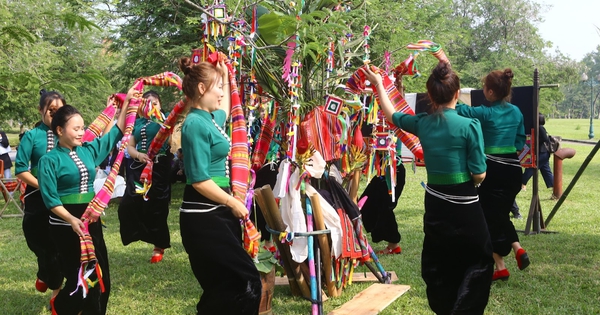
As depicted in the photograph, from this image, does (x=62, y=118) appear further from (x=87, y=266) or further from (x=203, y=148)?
(x=203, y=148)

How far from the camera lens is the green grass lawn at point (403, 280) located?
4.38 meters

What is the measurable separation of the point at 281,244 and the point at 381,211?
200cm

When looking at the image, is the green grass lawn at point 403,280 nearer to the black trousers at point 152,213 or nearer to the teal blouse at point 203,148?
the black trousers at point 152,213

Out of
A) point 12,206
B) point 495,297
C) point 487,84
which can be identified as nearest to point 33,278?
point 495,297

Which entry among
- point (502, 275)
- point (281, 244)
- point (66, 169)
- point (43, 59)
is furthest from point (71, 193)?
point (43, 59)

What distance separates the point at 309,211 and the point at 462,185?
1297mm

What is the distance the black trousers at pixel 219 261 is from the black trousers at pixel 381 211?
10.7ft

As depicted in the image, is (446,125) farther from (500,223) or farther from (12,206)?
(12,206)

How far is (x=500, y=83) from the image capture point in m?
4.67

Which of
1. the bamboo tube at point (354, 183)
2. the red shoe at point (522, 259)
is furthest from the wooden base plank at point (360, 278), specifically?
the red shoe at point (522, 259)

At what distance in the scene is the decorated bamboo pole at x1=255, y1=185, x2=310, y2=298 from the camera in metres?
4.07

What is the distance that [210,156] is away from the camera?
287 centimetres

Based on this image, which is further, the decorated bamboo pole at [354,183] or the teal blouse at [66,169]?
the decorated bamboo pole at [354,183]

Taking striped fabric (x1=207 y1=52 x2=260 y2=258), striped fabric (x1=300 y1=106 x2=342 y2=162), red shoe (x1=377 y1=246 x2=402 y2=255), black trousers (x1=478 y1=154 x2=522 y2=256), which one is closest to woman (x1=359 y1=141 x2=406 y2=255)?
red shoe (x1=377 y1=246 x2=402 y2=255)
